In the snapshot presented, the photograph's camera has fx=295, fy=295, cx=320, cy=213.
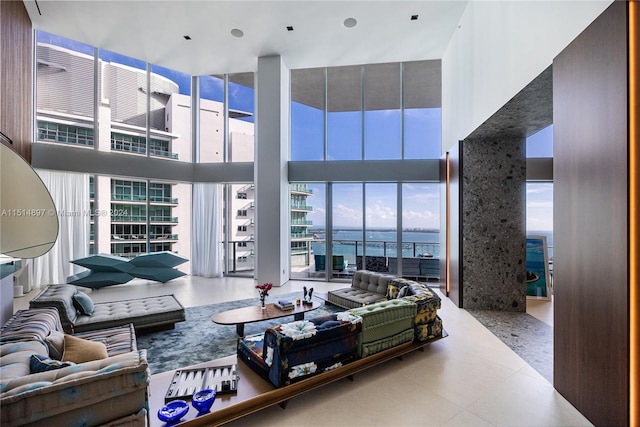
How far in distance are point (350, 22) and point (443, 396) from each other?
20.1 ft

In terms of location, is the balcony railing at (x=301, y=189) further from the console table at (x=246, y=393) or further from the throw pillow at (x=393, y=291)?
the console table at (x=246, y=393)

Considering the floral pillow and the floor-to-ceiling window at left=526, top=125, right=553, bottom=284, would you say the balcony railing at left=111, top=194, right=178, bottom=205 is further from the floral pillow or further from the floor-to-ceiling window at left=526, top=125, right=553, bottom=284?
the floor-to-ceiling window at left=526, top=125, right=553, bottom=284

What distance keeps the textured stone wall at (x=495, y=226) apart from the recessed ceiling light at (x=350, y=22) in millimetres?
3151

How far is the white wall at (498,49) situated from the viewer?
104 inches

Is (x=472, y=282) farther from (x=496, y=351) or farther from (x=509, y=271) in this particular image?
(x=496, y=351)

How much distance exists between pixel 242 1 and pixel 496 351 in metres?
6.60

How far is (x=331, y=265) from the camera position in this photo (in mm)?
7605

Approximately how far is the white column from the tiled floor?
13.6 ft

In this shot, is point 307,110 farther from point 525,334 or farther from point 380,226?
point 525,334

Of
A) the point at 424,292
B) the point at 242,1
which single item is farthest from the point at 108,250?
the point at 424,292

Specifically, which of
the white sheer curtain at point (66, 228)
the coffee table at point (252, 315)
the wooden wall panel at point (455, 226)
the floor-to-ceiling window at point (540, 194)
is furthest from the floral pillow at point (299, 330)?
the white sheer curtain at point (66, 228)

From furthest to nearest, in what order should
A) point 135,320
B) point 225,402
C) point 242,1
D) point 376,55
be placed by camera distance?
point 376,55
point 242,1
point 135,320
point 225,402

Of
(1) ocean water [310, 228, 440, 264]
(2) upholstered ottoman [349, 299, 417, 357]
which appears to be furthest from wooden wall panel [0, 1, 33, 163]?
(2) upholstered ottoman [349, 299, 417, 357]

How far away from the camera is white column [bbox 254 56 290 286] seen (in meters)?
6.92
